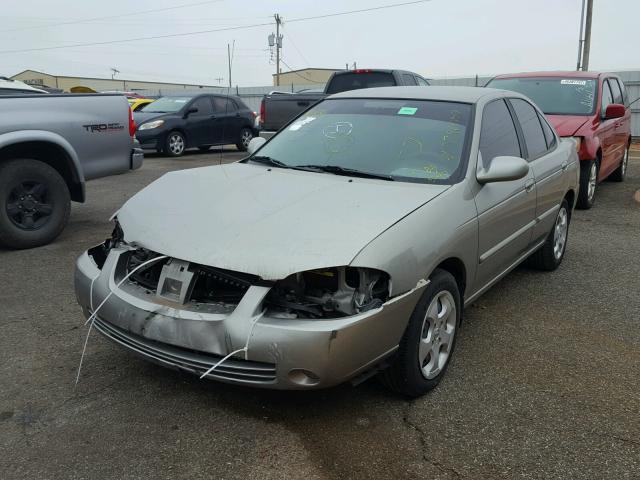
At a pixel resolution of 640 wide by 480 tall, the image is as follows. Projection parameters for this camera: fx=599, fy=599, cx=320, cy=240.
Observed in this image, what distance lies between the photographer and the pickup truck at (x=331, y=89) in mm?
11055

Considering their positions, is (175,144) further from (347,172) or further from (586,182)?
(347,172)

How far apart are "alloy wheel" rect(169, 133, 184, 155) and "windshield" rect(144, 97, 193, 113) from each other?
0.68 m

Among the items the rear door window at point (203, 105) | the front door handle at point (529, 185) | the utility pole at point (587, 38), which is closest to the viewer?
the front door handle at point (529, 185)

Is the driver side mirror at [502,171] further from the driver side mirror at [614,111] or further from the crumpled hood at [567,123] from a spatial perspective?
the driver side mirror at [614,111]

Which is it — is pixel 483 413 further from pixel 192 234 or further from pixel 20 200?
pixel 20 200

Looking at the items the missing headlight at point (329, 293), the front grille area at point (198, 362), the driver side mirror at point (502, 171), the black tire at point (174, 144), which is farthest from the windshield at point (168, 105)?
the missing headlight at point (329, 293)

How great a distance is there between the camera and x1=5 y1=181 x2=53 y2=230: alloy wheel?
578cm

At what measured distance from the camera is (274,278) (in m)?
2.57

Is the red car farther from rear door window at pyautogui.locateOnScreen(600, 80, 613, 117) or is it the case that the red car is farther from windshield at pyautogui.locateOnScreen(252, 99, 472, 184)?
windshield at pyautogui.locateOnScreen(252, 99, 472, 184)

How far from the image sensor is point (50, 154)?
6066mm

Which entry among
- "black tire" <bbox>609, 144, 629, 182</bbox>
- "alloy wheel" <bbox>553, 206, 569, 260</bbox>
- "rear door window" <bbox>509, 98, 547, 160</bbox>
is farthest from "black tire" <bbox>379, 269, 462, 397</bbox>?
"black tire" <bbox>609, 144, 629, 182</bbox>

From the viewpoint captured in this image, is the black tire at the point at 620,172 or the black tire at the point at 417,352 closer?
the black tire at the point at 417,352

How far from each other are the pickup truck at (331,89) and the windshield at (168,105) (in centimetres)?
327

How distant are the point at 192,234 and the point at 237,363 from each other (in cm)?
69
